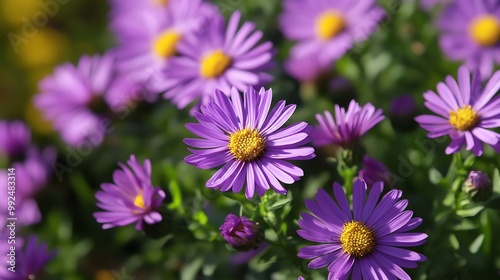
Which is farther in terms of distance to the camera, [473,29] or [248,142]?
[473,29]

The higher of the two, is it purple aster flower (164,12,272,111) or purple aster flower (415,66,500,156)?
purple aster flower (164,12,272,111)

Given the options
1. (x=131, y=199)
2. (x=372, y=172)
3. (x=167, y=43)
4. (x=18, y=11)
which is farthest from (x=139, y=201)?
(x=18, y=11)

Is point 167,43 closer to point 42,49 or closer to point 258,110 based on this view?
point 258,110

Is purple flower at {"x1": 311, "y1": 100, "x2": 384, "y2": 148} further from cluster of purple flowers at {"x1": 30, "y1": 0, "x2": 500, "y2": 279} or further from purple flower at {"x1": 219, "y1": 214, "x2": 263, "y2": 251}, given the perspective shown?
purple flower at {"x1": 219, "y1": 214, "x2": 263, "y2": 251}

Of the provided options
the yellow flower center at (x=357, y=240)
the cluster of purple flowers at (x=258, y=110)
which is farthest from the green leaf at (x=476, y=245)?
the yellow flower center at (x=357, y=240)

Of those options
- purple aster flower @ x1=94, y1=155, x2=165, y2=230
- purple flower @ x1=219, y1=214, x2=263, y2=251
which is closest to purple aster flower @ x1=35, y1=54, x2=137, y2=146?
purple aster flower @ x1=94, y1=155, x2=165, y2=230

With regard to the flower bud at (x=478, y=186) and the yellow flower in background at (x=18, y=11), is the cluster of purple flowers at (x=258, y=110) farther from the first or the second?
the yellow flower in background at (x=18, y=11)

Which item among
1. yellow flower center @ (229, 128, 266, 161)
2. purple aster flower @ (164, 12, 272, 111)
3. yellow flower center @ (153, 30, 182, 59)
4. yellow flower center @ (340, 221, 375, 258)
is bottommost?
yellow flower center @ (340, 221, 375, 258)
